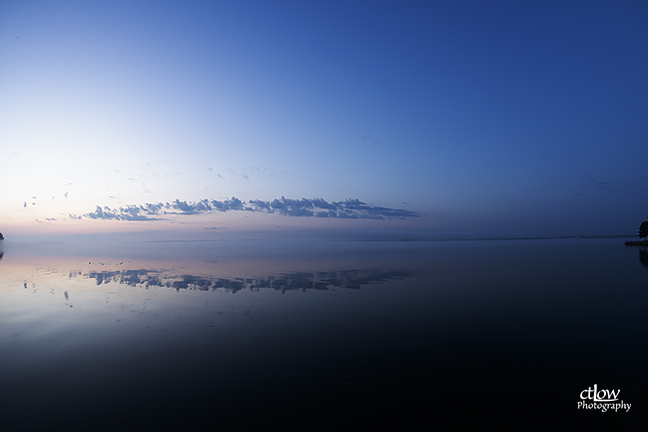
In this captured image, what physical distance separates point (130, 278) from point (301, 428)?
1274 inches

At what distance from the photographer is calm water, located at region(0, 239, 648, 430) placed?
830cm

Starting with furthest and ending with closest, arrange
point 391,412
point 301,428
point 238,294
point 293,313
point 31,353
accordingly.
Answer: point 238,294, point 293,313, point 31,353, point 391,412, point 301,428

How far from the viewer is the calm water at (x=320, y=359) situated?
8.30 meters

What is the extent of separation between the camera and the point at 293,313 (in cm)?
1806

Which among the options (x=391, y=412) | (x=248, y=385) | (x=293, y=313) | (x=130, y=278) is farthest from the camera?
(x=130, y=278)

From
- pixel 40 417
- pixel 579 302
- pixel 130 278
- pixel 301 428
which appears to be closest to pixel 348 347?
pixel 301 428

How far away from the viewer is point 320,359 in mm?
11594

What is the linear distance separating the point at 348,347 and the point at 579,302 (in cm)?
1699

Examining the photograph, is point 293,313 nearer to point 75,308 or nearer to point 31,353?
point 31,353

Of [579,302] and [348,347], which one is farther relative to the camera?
[579,302]

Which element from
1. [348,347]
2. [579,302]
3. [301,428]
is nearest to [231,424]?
[301,428]

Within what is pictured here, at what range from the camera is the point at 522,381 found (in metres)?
9.83

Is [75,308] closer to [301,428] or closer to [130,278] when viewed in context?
[130,278]

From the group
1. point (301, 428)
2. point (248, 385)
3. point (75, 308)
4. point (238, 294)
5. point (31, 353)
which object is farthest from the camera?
point (238, 294)
